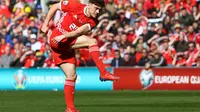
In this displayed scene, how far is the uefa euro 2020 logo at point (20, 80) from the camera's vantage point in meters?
22.4

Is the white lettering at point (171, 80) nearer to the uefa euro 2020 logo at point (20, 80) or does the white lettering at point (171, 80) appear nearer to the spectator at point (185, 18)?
the spectator at point (185, 18)

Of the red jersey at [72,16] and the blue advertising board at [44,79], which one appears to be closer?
the red jersey at [72,16]

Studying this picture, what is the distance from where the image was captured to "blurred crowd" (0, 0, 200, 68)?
22844 mm

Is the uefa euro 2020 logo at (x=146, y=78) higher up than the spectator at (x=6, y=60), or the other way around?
the spectator at (x=6, y=60)

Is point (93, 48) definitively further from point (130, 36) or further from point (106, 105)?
point (130, 36)

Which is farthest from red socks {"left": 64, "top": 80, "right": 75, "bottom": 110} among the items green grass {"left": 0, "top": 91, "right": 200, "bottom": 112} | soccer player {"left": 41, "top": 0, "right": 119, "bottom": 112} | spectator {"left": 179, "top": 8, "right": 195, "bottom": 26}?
spectator {"left": 179, "top": 8, "right": 195, "bottom": 26}

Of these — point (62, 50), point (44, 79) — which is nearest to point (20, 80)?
point (44, 79)

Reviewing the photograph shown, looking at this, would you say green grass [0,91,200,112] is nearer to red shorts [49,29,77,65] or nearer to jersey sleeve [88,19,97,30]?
red shorts [49,29,77,65]

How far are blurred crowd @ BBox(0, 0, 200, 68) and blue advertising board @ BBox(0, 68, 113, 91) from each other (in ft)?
3.79

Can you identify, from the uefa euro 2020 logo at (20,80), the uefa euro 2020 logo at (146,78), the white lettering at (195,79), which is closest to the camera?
the white lettering at (195,79)

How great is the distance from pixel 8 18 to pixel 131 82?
7.62m

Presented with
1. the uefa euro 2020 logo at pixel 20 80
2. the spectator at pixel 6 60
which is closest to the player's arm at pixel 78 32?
the uefa euro 2020 logo at pixel 20 80

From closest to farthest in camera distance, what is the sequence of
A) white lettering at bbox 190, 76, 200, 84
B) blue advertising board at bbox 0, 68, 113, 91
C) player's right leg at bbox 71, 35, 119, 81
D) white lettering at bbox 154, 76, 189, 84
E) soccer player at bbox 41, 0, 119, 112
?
player's right leg at bbox 71, 35, 119, 81 → soccer player at bbox 41, 0, 119, 112 → white lettering at bbox 190, 76, 200, 84 → white lettering at bbox 154, 76, 189, 84 → blue advertising board at bbox 0, 68, 113, 91

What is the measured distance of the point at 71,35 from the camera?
460 inches
